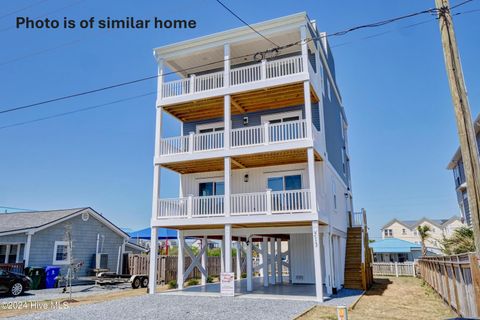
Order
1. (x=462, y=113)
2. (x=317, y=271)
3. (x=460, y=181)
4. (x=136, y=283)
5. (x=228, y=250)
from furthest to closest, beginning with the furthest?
(x=460, y=181) < (x=136, y=283) < (x=228, y=250) < (x=317, y=271) < (x=462, y=113)

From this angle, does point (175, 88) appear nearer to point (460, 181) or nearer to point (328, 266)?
point (328, 266)

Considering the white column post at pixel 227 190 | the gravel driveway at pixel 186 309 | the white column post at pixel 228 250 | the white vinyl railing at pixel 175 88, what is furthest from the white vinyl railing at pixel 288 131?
the gravel driveway at pixel 186 309

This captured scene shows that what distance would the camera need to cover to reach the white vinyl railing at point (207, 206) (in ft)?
50.5

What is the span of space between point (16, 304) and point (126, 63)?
33.2 ft

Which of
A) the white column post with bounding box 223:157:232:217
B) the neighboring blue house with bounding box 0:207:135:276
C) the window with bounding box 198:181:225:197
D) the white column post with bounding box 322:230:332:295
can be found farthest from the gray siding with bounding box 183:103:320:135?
the neighboring blue house with bounding box 0:207:135:276

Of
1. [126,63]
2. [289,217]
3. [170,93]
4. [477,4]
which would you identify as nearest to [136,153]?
[170,93]

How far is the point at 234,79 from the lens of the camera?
654 inches

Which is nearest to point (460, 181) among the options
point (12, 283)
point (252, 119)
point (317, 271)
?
point (252, 119)

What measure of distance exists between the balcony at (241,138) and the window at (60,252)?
10371 millimetres

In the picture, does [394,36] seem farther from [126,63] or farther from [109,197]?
[109,197]

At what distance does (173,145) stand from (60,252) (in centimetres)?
1115

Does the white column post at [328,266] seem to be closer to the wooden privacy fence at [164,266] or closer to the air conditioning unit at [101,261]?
the wooden privacy fence at [164,266]

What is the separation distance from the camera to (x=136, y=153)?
102 feet

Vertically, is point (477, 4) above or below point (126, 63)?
below
